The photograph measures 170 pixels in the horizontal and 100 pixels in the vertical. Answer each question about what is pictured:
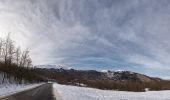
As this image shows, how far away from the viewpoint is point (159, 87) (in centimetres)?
10238

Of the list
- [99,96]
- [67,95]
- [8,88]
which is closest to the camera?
[67,95]

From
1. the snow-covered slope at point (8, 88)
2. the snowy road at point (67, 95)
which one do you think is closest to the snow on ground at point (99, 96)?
the snowy road at point (67, 95)

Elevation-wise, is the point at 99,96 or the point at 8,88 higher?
the point at 8,88

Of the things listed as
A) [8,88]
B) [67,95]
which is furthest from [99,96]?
[8,88]

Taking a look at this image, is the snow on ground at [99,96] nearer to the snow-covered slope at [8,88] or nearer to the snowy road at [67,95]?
the snowy road at [67,95]

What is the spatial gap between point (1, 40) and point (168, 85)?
6882cm

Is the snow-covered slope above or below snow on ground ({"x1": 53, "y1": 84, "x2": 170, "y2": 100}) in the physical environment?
above

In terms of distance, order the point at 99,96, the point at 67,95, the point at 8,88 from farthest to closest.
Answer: the point at 8,88 → the point at 99,96 → the point at 67,95

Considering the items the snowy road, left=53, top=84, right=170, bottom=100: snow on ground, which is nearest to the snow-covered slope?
the snowy road

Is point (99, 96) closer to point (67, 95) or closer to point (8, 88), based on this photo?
point (67, 95)

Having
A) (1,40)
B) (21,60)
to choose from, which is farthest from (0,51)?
(21,60)

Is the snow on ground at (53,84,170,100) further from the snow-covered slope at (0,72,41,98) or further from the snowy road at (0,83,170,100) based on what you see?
the snow-covered slope at (0,72,41,98)

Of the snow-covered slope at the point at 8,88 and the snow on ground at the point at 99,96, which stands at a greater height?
the snow-covered slope at the point at 8,88

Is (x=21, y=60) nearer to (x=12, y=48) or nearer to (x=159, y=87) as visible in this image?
(x=12, y=48)
